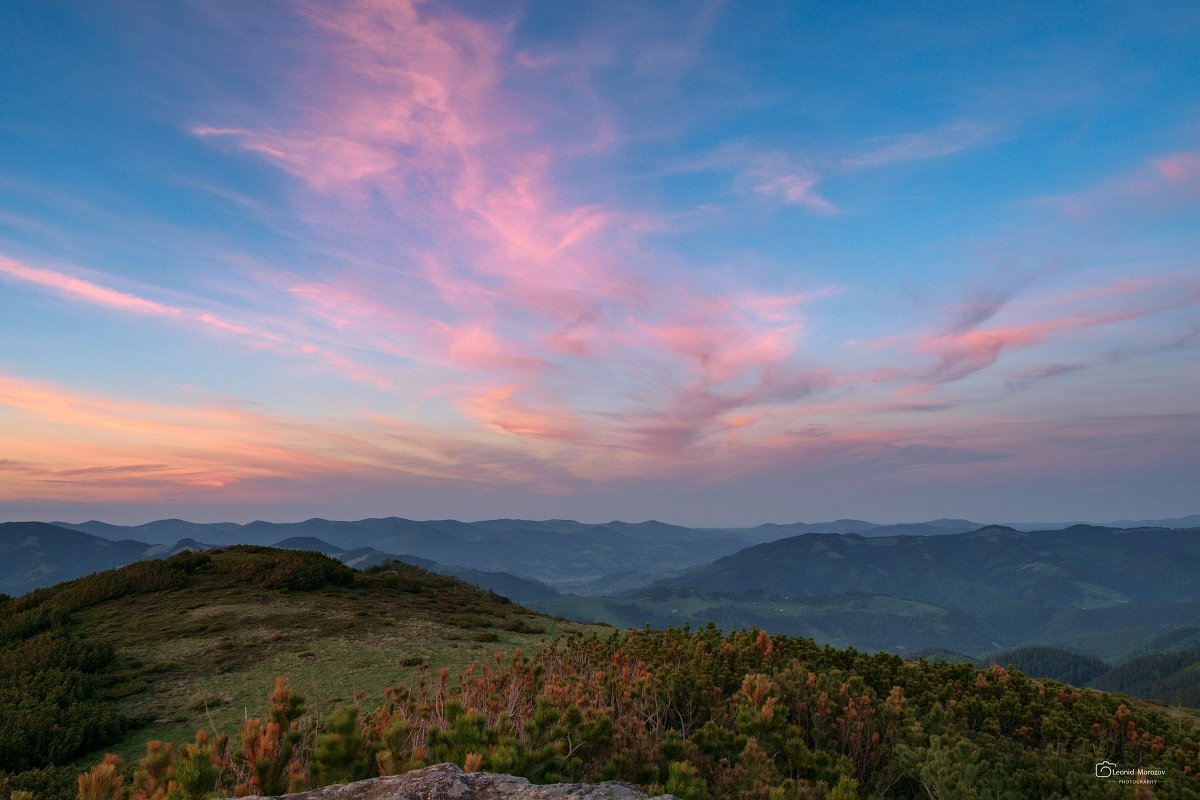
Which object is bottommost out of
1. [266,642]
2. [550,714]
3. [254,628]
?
[266,642]

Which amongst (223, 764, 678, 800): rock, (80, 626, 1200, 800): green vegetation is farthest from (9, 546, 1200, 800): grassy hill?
(223, 764, 678, 800): rock

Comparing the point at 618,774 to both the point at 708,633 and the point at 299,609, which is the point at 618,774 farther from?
the point at 299,609

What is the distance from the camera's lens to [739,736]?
7.18 m

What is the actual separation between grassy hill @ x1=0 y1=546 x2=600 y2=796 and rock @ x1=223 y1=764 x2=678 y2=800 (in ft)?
22.6

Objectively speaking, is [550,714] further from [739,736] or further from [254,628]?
[254,628]

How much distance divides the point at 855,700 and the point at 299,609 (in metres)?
21.8

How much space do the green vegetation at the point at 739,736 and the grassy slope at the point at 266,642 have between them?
584cm

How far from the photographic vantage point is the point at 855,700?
28.4ft

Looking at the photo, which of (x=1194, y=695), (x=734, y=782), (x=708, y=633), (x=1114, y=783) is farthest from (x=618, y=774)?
(x=1194, y=695)

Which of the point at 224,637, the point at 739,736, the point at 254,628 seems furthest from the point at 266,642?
the point at 739,736

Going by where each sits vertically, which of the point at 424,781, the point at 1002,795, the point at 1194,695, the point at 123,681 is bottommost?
the point at 1194,695

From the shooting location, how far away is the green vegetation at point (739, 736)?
528cm

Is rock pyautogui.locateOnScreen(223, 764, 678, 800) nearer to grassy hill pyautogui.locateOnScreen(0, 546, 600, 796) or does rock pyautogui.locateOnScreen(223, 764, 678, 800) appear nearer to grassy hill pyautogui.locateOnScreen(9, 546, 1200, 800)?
grassy hill pyautogui.locateOnScreen(9, 546, 1200, 800)

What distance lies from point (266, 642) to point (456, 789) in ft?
58.2
